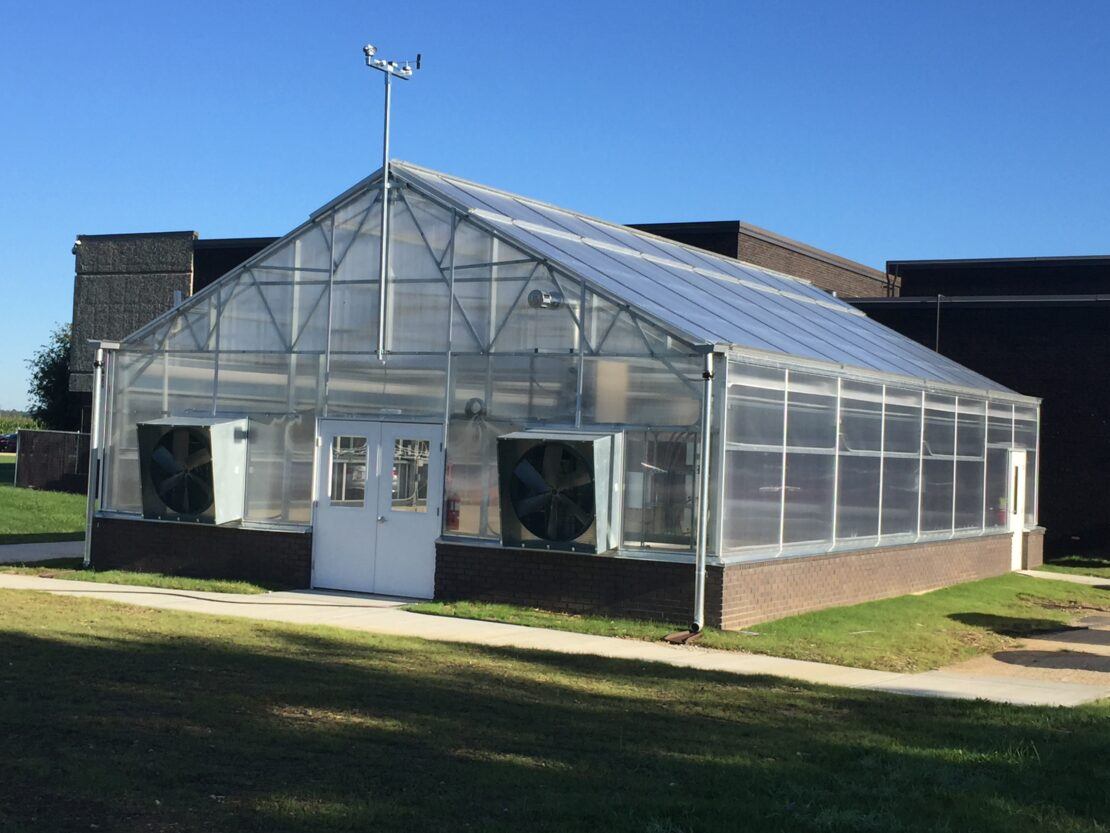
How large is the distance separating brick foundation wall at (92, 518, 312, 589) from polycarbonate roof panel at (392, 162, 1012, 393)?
517 centimetres

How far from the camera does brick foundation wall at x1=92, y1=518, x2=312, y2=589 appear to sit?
18.5m

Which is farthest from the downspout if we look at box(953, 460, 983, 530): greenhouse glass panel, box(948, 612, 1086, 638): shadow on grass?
box(953, 460, 983, 530): greenhouse glass panel

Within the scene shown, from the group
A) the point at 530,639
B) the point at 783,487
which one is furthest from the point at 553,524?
the point at 783,487

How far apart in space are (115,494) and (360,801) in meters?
14.3

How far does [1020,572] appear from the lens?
26.1m

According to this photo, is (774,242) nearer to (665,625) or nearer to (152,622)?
(665,625)

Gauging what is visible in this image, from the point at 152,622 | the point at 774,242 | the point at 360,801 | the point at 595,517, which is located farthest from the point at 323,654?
the point at 774,242

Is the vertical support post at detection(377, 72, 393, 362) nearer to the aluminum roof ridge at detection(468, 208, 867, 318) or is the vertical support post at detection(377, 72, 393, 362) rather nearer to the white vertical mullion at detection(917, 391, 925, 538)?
the aluminum roof ridge at detection(468, 208, 867, 318)

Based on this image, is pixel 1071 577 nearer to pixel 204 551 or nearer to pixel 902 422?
pixel 902 422

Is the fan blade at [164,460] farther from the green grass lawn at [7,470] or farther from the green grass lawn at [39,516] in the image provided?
the green grass lawn at [7,470]

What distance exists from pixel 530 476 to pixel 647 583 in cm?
187

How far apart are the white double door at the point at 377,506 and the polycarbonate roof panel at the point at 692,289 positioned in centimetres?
310

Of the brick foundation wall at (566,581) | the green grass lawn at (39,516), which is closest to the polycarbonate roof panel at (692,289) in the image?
the brick foundation wall at (566,581)

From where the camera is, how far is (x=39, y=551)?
22719mm
